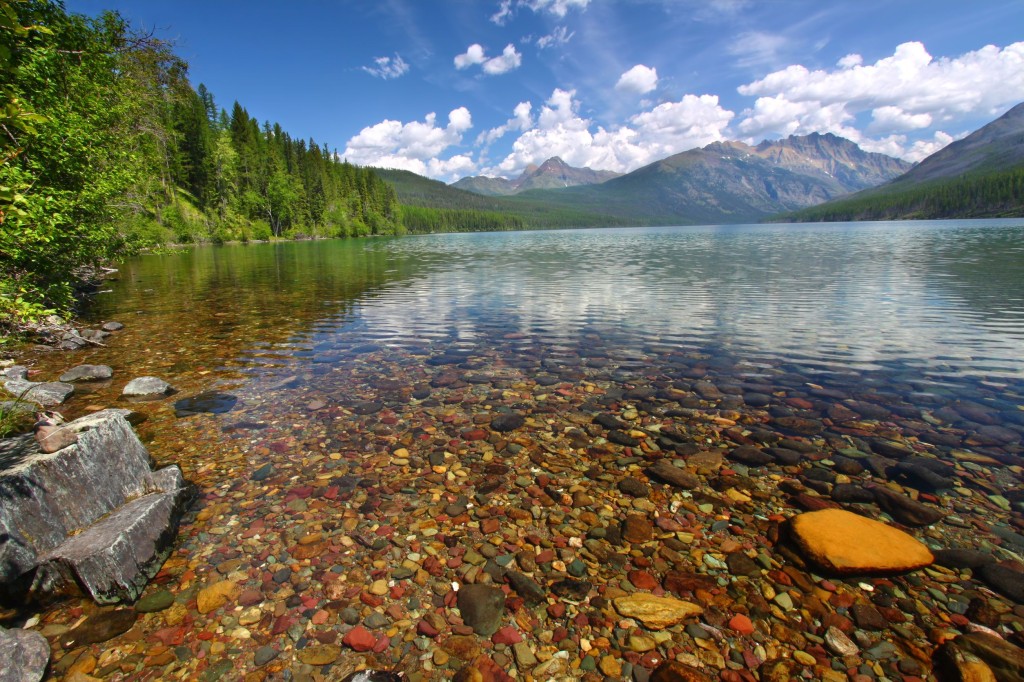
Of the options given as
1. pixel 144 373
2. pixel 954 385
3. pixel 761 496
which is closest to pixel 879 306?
pixel 954 385

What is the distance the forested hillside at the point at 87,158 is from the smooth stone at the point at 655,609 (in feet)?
22.3

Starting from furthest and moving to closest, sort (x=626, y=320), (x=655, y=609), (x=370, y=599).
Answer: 1. (x=626, y=320)
2. (x=370, y=599)
3. (x=655, y=609)

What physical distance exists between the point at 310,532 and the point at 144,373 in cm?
1139

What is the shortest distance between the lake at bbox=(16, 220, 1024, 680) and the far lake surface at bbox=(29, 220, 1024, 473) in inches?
5.7

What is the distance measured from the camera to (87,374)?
13109 millimetres

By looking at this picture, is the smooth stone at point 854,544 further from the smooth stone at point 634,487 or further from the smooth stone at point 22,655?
the smooth stone at point 22,655

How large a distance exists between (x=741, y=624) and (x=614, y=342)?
12.7m

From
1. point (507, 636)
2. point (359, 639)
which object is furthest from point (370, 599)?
point (507, 636)

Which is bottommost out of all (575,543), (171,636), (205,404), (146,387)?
(575,543)

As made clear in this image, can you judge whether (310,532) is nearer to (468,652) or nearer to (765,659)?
(468,652)

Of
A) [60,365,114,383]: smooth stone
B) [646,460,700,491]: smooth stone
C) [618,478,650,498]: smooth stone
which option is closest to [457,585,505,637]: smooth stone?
[618,478,650,498]: smooth stone

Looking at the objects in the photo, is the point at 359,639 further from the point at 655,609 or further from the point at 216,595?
the point at 655,609

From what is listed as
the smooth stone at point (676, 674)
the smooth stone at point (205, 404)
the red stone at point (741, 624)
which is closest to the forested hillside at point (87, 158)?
the smooth stone at point (205, 404)

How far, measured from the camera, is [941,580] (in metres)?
5.54
